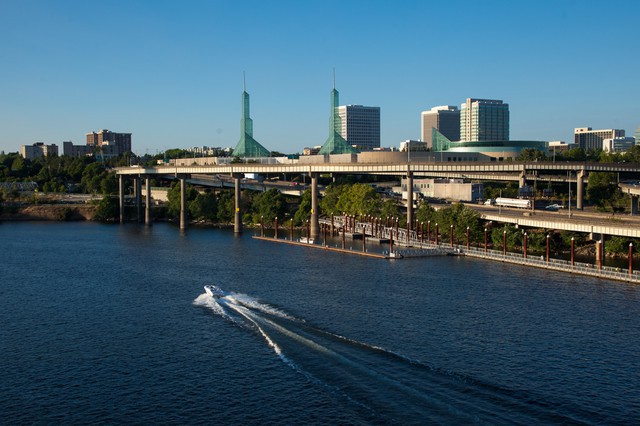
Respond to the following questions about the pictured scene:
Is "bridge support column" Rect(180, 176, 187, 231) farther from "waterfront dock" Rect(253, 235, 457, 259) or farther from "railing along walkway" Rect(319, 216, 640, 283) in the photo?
"waterfront dock" Rect(253, 235, 457, 259)

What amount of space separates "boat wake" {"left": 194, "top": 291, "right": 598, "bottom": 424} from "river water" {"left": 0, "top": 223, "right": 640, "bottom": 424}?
8 centimetres

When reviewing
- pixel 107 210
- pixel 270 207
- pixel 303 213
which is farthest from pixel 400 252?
pixel 107 210

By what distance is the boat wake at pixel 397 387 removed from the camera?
77.8ft

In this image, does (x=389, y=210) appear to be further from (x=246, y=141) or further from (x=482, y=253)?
(x=246, y=141)

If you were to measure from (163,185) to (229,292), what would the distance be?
103 meters

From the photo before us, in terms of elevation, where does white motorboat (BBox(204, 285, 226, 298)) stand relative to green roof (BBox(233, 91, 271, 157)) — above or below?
below

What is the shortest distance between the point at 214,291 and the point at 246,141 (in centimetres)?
8354

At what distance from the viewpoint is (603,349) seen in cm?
3098

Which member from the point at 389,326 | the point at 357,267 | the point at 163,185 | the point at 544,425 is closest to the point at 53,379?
the point at 389,326

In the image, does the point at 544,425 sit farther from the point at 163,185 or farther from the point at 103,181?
the point at 163,185

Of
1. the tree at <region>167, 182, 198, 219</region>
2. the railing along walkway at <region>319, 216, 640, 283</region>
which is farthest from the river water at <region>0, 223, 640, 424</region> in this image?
the tree at <region>167, 182, 198, 219</region>

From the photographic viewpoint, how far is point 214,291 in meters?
43.4

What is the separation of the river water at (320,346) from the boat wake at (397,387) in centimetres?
8

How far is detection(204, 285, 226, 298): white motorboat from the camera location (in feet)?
141
